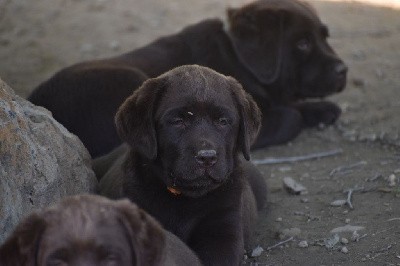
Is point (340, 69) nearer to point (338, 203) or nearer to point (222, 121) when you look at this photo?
point (338, 203)

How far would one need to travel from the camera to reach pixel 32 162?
215 inches

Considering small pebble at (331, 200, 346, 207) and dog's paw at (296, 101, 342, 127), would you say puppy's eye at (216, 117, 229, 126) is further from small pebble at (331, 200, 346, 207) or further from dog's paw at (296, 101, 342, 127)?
dog's paw at (296, 101, 342, 127)

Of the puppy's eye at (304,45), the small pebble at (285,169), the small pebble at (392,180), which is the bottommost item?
the small pebble at (285,169)

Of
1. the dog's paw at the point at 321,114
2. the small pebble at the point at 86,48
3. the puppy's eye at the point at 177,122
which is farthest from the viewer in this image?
the small pebble at the point at 86,48

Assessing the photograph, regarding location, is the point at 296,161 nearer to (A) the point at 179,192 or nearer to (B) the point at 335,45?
(A) the point at 179,192

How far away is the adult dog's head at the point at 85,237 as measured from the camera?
13.2 feet

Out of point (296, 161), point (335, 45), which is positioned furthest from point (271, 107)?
Result: point (335, 45)

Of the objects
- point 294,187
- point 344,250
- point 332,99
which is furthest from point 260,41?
point 344,250

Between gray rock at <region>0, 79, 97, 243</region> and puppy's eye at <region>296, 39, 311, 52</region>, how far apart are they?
10.2 feet

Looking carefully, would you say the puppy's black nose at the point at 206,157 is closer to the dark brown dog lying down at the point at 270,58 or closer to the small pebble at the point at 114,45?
the dark brown dog lying down at the point at 270,58

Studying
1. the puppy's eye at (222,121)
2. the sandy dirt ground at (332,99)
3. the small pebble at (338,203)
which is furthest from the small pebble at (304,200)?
the puppy's eye at (222,121)

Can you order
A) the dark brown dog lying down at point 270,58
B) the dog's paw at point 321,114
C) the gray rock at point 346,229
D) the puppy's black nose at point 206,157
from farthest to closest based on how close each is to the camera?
the dog's paw at point 321,114 < the dark brown dog lying down at point 270,58 < the gray rock at point 346,229 < the puppy's black nose at point 206,157

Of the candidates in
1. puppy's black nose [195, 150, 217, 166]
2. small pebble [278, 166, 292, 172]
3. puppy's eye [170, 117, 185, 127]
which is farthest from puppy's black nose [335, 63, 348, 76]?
puppy's black nose [195, 150, 217, 166]

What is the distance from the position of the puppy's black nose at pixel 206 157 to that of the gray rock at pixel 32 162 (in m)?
0.90
